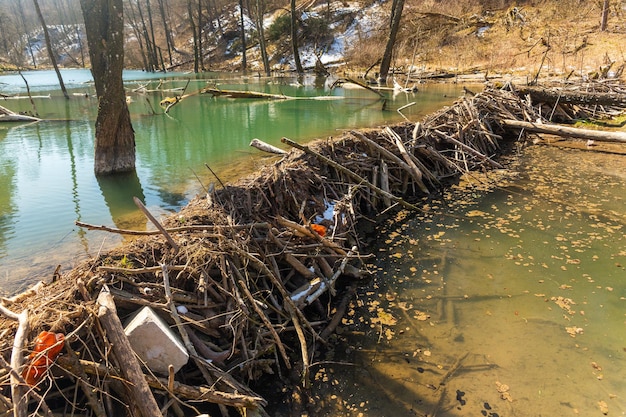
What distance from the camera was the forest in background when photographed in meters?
26.0

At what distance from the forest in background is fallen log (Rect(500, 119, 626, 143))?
8.51 meters

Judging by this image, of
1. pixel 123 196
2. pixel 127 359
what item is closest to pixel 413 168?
pixel 123 196

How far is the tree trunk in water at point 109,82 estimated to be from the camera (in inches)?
310

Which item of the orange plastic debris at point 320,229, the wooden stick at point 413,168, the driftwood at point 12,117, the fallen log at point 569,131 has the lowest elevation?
the orange plastic debris at point 320,229

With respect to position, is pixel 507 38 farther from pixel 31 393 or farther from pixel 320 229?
pixel 31 393

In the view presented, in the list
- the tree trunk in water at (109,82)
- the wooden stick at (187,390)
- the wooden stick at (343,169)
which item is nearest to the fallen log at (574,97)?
the wooden stick at (343,169)

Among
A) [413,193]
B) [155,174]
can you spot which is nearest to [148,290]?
[413,193]

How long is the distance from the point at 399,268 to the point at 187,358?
340cm

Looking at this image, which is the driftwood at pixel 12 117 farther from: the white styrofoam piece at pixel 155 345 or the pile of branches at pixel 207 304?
the white styrofoam piece at pixel 155 345

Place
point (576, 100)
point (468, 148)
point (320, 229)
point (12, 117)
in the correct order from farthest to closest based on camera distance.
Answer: point (12, 117) → point (576, 100) → point (468, 148) → point (320, 229)

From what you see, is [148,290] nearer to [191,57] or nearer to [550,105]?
[550,105]

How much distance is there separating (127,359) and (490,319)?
12.4 feet

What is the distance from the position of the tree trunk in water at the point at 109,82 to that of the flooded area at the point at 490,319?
6.42 meters

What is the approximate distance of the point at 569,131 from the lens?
35.7ft
